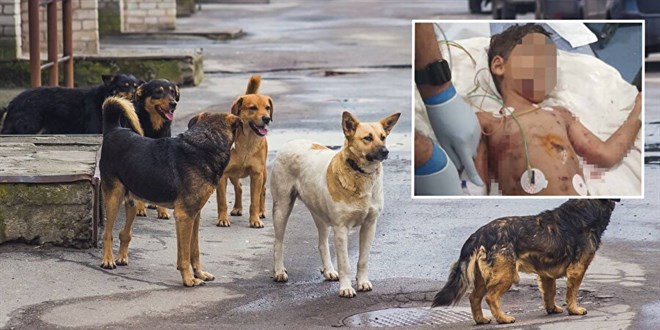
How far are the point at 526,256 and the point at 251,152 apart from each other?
3078mm

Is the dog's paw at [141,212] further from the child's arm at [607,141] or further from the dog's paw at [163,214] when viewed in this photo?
the child's arm at [607,141]

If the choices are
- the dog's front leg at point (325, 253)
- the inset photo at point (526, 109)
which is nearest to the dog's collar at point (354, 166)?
the inset photo at point (526, 109)

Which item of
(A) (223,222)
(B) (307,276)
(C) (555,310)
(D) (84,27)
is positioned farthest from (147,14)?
(C) (555,310)

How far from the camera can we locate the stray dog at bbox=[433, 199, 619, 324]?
7.53 metres

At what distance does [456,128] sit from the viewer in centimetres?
864

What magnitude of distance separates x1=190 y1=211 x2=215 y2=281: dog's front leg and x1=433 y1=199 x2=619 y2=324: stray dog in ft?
5.45

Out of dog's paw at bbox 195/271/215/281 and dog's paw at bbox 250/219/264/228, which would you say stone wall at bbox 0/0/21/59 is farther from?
dog's paw at bbox 195/271/215/281

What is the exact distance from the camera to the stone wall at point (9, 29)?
16.5 m

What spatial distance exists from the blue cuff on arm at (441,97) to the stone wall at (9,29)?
896 centimetres

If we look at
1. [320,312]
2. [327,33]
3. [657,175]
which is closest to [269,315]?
[320,312]

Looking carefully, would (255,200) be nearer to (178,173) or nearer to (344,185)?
(178,173)

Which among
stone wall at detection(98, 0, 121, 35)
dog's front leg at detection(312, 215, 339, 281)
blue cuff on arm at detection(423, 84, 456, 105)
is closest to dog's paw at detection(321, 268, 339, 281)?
dog's front leg at detection(312, 215, 339, 281)

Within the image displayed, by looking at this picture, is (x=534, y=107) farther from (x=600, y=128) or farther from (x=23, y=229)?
(x=23, y=229)

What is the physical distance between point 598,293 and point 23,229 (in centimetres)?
360
